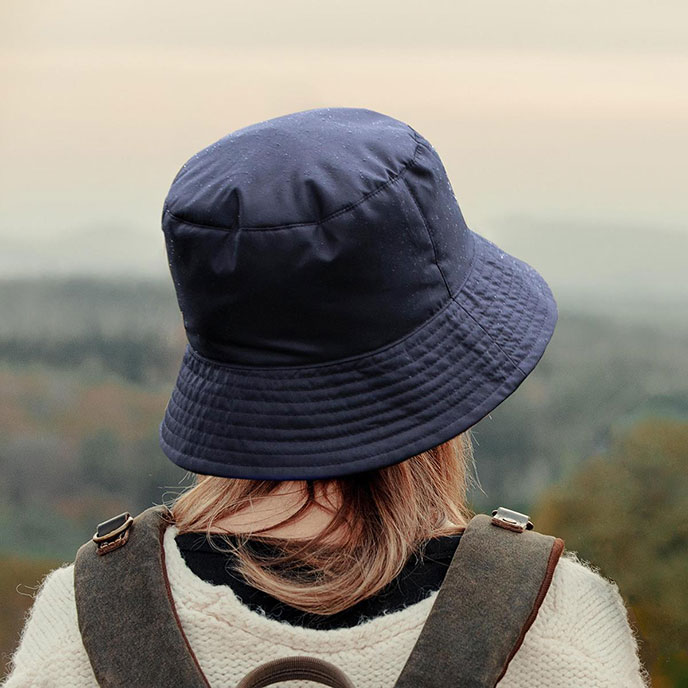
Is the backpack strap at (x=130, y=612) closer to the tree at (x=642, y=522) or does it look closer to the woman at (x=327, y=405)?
the woman at (x=327, y=405)

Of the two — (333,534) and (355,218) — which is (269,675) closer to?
(333,534)

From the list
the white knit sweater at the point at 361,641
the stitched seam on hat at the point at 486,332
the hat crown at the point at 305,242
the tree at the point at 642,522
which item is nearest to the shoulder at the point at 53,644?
the white knit sweater at the point at 361,641

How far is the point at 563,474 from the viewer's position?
2.24 m

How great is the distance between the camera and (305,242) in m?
0.61

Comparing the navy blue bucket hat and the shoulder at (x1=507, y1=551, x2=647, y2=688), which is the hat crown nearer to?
the navy blue bucket hat

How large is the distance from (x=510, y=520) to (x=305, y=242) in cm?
24

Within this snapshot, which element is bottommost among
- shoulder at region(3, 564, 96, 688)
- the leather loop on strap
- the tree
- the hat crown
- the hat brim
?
the tree

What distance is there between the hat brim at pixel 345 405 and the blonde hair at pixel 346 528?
77 mm

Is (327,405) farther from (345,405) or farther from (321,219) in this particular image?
(321,219)

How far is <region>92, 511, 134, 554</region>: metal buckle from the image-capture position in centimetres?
67

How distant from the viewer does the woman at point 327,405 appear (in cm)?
62

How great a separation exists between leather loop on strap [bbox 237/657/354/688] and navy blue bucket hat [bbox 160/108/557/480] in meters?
0.12

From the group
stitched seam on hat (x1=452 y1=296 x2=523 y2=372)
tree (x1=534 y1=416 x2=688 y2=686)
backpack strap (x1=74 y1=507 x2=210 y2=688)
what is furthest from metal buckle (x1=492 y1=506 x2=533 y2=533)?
tree (x1=534 y1=416 x2=688 y2=686)

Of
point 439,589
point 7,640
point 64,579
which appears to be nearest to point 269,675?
Answer: point 439,589
